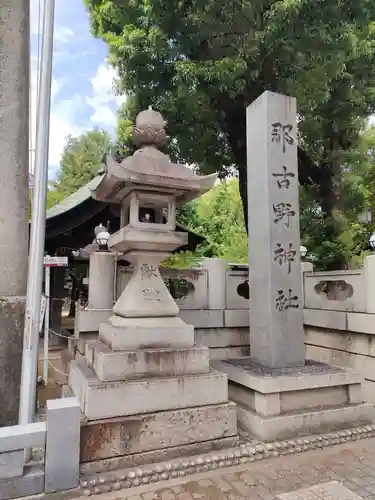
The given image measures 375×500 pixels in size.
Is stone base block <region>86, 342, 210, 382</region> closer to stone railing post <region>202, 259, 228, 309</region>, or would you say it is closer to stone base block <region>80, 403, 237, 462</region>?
stone base block <region>80, 403, 237, 462</region>

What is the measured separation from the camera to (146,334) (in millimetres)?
4723

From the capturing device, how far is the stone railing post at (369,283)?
633 centimetres

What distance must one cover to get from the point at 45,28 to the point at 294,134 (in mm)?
4087

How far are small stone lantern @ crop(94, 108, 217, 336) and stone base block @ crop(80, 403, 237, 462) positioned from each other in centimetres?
121

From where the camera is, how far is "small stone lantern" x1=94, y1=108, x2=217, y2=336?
4.74m

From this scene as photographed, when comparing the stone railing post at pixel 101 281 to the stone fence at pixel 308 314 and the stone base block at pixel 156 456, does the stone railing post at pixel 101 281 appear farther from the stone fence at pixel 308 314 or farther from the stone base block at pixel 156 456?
the stone base block at pixel 156 456

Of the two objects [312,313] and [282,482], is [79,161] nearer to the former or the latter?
[312,313]

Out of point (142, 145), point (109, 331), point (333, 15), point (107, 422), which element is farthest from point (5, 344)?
point (333, 15)

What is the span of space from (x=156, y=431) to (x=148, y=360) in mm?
789

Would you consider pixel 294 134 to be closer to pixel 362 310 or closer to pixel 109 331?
pixel 362 310

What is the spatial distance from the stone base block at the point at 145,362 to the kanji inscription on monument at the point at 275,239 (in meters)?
1.53

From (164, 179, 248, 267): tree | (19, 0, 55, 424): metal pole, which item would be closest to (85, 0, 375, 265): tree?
(19, 0, 55, 424): metal pole

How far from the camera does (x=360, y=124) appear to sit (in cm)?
1138

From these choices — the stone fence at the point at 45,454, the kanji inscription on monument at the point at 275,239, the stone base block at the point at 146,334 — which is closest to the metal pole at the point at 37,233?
the stone fence at the point at 45,454
